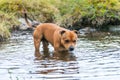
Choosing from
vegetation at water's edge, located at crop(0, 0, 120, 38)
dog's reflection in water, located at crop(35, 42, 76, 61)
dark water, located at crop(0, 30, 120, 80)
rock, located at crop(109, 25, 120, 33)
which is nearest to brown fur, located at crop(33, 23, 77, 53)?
dog's reflection in water, located at crop(35, 42, 76, 61)

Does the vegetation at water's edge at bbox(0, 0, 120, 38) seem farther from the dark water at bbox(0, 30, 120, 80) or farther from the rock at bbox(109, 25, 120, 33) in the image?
the dark water at bbox(0, 30, 120, 80)

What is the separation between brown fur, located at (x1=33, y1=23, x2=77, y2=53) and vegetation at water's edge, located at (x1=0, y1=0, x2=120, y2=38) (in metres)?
5.00

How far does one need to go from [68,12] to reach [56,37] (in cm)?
727

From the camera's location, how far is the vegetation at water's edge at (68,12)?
63.0 feet

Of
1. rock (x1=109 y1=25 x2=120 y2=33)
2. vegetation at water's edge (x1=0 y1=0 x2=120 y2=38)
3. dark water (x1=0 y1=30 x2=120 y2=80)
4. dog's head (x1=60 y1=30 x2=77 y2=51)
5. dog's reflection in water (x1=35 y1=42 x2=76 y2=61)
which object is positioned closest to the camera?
dark water (x1=0 y1=30 x2=120 y2=80)

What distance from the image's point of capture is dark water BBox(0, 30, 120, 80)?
945cm

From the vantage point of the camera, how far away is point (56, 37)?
12805 millimetres

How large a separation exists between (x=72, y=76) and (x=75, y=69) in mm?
887

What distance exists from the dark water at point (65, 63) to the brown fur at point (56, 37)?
1.00 ft

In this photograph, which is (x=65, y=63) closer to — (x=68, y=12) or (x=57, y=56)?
(x=57, y=56)

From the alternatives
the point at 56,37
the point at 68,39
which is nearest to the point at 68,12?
the point at 56,37

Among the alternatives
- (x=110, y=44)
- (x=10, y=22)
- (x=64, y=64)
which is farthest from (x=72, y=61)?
(x=10, y=22)

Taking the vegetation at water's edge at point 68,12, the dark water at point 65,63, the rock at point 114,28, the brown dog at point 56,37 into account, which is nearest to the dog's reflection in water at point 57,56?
the dark water at point 65,63

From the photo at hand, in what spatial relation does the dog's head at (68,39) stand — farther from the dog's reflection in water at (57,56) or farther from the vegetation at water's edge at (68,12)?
the vegetation at water's edge at (68,12)
